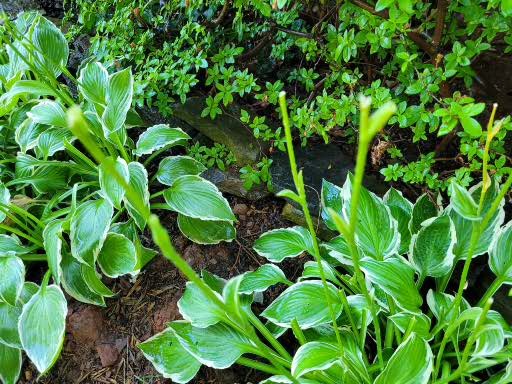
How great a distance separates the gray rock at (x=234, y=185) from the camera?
206cm

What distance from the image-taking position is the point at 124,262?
6.00 ft

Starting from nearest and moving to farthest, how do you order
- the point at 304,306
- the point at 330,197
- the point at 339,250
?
the point at 304,306 < the point at 339,250 < the point at 330,197

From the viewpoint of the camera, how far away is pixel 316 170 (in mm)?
2004

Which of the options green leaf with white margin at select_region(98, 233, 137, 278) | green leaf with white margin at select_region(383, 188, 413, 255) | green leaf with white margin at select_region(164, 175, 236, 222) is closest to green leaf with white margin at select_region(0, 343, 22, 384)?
green leaf with white margin at select_region(98, 233, 137, 278)

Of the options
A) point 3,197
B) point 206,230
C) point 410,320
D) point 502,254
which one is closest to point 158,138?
point 206,230

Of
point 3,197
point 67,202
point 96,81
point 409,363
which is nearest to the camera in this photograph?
point 409,363

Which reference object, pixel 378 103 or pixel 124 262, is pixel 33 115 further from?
pixel 378 103

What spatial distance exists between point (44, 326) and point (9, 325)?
8.4 inches

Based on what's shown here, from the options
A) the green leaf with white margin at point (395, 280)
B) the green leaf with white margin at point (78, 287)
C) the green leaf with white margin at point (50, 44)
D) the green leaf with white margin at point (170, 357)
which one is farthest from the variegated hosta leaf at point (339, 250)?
the green leaf with white margin at point (50, 44)

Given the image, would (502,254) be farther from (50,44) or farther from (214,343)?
(50,44)

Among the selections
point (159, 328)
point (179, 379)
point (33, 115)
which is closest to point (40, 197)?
point (33, 115)

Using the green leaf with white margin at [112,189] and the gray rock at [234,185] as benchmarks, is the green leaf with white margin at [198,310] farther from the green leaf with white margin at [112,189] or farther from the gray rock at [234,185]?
the gray rock at [234,185]

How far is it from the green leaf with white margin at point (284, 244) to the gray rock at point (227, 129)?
1.15 feet

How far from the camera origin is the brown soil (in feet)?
6.13
